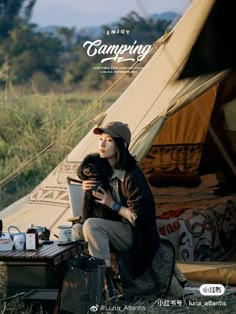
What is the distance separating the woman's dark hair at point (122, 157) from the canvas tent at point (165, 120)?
65cm

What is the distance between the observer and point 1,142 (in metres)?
11.4

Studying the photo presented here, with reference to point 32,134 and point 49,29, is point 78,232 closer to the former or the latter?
point 32,134

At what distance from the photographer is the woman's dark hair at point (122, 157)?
210 inches

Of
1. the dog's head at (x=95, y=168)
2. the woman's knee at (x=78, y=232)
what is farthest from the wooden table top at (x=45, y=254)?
the dog's head at (x=95, y=168)

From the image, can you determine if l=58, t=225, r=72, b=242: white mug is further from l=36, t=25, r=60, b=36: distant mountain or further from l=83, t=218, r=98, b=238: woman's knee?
l=36, t=25, r=60, b=36: distant mountain

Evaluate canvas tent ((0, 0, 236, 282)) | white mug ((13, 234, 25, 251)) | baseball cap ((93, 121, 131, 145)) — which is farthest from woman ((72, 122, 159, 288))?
canvas tent ((0, 0, 236, 282))

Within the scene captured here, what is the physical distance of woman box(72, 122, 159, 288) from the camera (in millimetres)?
5215

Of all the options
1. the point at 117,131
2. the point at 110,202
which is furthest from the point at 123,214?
the point at 117,131

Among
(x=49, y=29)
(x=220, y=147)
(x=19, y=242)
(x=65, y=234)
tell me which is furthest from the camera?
(x=49, y=29)

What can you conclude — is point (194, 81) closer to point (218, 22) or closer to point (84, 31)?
point (218, 22)

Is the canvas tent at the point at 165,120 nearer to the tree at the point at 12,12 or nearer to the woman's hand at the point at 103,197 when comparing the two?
the woman's hand at the point at 103,197

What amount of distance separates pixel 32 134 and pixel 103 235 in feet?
20.6

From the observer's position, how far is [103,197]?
209 inches

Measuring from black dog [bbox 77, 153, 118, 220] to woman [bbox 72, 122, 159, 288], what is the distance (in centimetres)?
3
